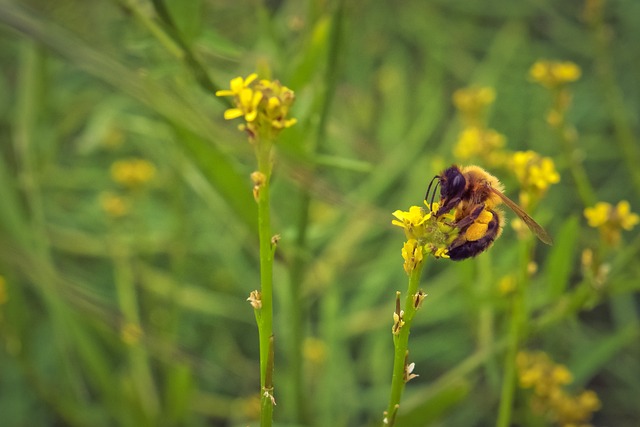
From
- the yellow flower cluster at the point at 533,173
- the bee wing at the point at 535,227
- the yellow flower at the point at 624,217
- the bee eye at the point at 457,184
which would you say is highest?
the yellow flower at the point at 624,217

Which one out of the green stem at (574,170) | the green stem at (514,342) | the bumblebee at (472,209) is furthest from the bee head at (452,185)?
the green stem at (574,170)

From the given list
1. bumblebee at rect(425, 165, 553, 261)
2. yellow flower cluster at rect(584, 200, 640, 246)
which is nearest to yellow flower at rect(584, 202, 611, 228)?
yellow flower cluster at rect(584, 200, 640, 246)

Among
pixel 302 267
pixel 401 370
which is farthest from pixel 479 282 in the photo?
pixel 401 370

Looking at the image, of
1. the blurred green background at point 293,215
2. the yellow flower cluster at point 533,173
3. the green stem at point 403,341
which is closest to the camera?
the green stem at point 403,341

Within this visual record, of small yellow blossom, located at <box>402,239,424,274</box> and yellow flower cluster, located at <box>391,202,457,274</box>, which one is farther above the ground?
yellow flower cluster, located at <box>391,202,457,274</box>

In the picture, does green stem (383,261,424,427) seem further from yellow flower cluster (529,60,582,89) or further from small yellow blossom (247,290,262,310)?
yellow flower cluster (529,60,582,89)

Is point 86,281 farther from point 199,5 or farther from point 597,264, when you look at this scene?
point 597,264

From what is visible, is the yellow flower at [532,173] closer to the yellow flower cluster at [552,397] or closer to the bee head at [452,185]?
the bee head at [452,185]
